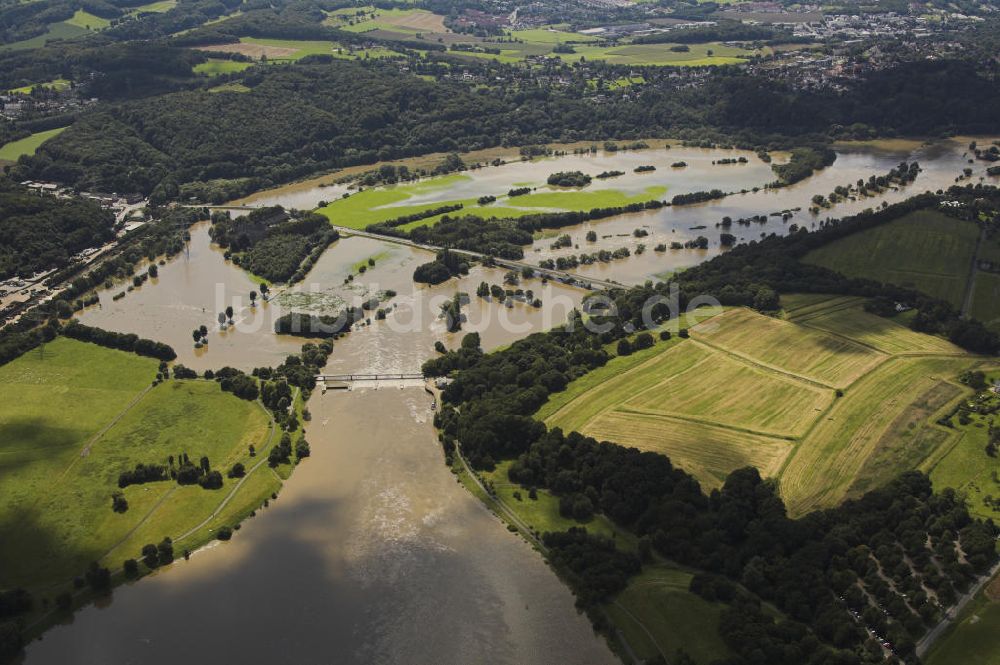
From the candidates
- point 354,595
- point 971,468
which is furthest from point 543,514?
point 971,468

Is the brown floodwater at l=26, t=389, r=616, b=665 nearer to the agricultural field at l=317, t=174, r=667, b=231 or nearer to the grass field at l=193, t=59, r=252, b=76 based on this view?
the agricultural field at l=317, t=174, r=667, b=231

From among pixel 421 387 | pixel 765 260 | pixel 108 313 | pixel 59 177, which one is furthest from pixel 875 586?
pixel 59 177

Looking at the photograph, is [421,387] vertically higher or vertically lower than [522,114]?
lower

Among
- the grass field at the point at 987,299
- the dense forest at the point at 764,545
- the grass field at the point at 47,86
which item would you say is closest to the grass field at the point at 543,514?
the dense forest at the point at 764,545

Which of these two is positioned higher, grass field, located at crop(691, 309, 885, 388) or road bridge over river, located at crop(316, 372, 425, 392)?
grass field, located at crop(691, 309, 885, 388)

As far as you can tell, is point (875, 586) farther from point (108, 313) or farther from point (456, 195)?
point (456, 195)

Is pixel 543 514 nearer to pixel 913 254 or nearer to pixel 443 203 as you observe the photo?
pixel 913 254

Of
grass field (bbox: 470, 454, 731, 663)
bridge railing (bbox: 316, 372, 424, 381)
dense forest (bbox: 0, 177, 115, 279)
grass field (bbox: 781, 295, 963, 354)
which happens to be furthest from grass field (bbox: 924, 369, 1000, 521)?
dense forest (bbox: 0, 177, 115, 279)
